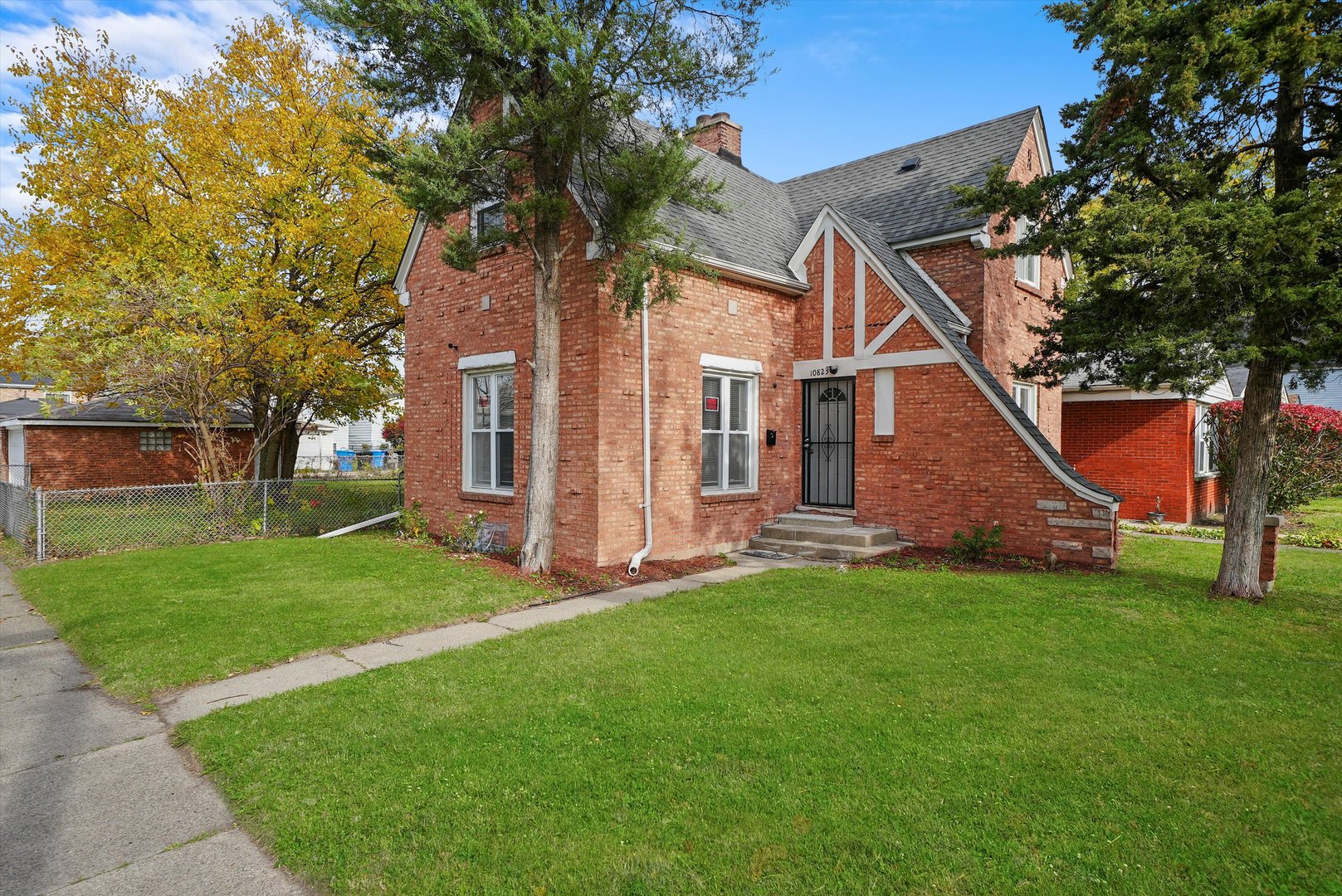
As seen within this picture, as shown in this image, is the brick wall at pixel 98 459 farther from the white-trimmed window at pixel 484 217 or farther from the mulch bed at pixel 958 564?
the mulch bed at pixel 958 564

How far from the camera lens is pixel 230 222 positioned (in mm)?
15758

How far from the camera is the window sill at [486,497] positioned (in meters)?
11.3

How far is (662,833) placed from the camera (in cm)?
328

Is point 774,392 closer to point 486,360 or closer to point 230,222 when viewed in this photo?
point 486,360

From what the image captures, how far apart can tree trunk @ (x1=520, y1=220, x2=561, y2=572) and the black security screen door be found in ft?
17.5

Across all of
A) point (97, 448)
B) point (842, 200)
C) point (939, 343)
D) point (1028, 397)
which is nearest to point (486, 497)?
point (939, 343)

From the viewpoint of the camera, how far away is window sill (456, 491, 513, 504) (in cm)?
1130

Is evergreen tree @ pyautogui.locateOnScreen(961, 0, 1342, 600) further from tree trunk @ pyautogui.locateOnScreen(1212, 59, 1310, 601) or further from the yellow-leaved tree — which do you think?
the yellow-leaved tree

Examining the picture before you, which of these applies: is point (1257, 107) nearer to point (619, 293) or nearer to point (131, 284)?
point (619, 293)

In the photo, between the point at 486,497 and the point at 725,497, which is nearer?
the point at 725,497

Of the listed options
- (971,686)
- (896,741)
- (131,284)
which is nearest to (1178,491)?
(971,686)

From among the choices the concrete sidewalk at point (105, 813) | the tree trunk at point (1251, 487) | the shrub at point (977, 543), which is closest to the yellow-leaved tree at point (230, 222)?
the concrete sidewalk at point (105, 813)

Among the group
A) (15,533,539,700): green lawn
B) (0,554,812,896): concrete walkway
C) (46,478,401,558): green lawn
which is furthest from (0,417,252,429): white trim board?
(0,554,812,896): concrete walkway

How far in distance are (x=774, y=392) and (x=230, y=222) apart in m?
13.0
